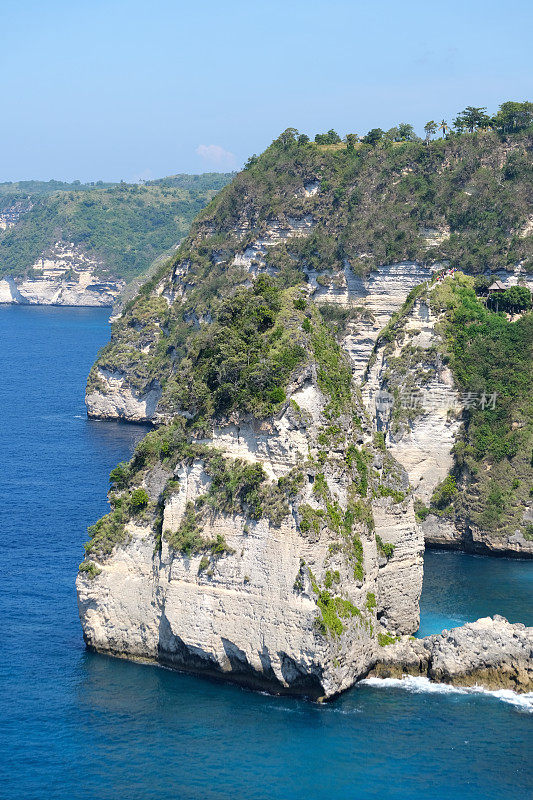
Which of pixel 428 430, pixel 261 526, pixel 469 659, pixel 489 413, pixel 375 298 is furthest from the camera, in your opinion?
pixel 375 298

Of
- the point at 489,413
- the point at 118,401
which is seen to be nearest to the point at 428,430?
the point at 489,413

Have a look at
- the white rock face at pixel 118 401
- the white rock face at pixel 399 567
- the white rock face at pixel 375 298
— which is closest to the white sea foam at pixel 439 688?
the white rock face at pixel 399 567

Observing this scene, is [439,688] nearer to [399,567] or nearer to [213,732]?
[399,567]

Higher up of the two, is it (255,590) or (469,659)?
(255,590)

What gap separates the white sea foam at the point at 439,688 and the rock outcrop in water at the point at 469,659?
0.32 metres

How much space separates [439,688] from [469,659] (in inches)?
91.6

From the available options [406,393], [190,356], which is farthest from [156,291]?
[190,356]

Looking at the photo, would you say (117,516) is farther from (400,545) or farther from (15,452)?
(15,452)

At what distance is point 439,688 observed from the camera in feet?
180

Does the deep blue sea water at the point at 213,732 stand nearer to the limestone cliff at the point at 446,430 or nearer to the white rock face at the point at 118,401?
the limestone cliff at the point at 446,430

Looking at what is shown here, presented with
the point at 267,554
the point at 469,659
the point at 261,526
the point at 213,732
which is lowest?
the point at 213,732

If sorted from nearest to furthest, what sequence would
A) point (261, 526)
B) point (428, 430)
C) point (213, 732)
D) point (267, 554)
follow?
1. point (213, 732)
2. point (267, 554)
3. point (261, 526)
4. point (428, 430)

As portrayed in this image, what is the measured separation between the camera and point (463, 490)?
279 feet

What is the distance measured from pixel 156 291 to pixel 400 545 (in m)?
95.3
